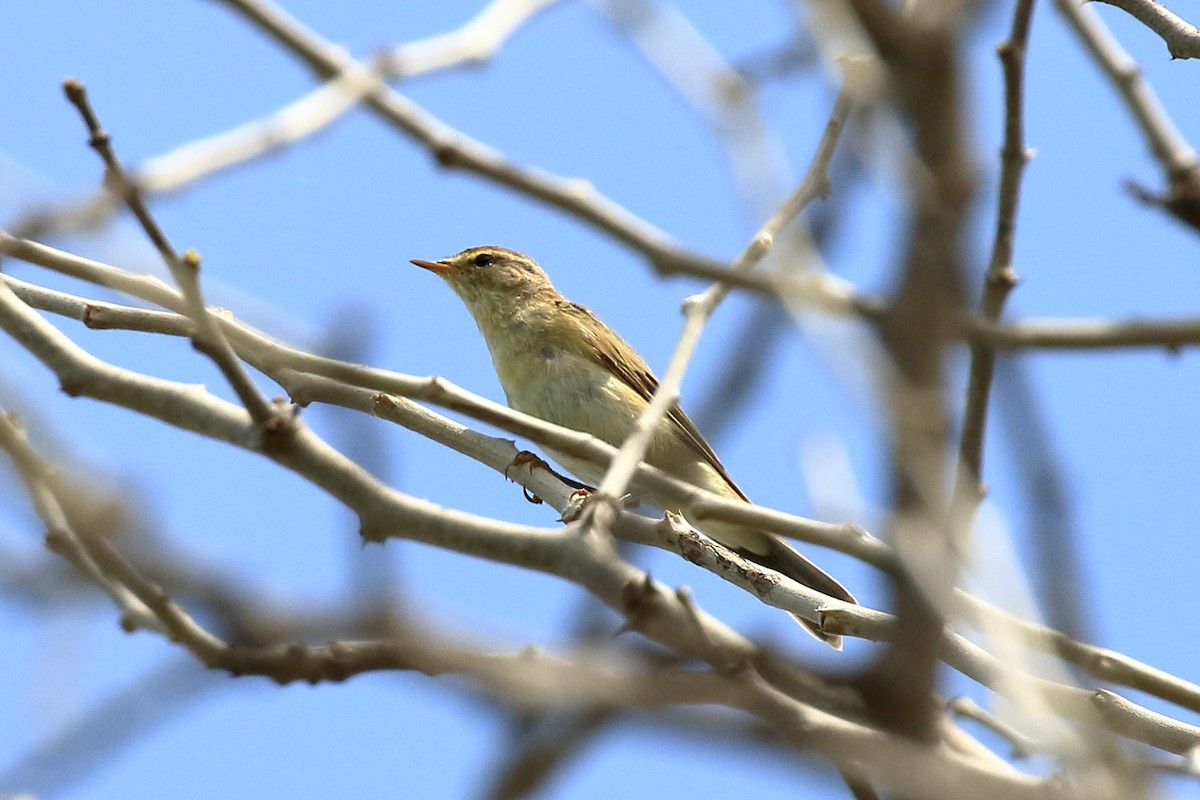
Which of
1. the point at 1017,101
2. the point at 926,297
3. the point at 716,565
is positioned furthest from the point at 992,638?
the point at 716,565

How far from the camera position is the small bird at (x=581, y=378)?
7.65 m

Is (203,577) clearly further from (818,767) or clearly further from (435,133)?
(818,767)

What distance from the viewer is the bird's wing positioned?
7895 millimetres

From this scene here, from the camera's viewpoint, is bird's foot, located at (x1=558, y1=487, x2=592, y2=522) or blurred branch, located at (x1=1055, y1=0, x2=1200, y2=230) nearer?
blurred branch, located at (x1=1055, y1=0, x2=1200, y2=230)

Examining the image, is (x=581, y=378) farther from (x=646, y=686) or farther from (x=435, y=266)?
(x=646, y=686)

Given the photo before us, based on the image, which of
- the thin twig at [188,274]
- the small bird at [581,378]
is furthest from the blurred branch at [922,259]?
the small bird at [581,378]

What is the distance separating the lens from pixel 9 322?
Result: 310cm

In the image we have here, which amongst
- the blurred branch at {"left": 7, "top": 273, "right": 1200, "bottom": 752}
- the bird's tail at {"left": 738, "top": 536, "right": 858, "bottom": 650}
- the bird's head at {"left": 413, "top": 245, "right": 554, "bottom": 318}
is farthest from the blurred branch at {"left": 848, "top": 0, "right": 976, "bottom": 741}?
the bird's head at {"left": 413, "top": 245, "right": 554, "bottom": 318}

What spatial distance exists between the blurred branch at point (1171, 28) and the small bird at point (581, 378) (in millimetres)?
3242

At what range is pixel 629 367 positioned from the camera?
8.16 meters

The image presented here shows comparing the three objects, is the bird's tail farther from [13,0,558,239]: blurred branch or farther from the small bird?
[13,0,558,239]: blurred branch

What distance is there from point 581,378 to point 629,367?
45 centimetres

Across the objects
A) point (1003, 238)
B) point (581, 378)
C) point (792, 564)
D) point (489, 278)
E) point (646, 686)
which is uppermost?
point (489, 278)

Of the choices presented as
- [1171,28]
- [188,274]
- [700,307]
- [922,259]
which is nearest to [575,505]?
[700,307]
